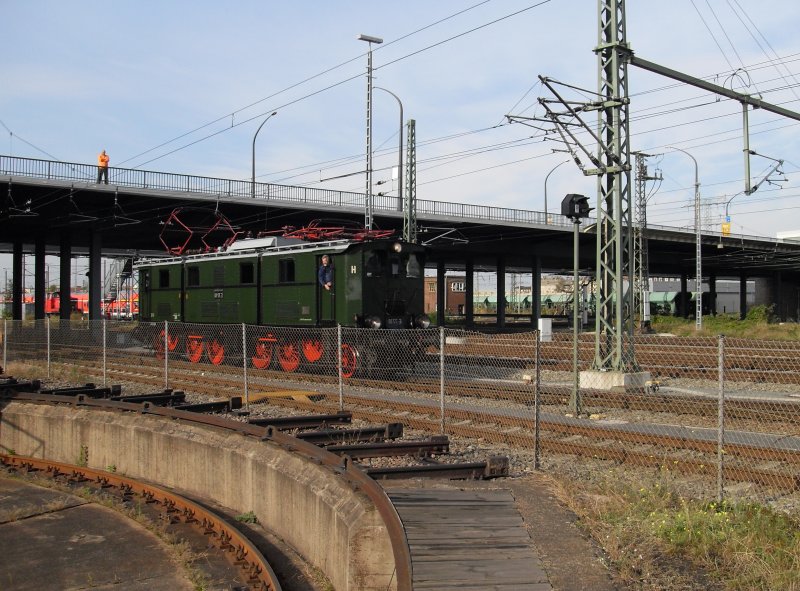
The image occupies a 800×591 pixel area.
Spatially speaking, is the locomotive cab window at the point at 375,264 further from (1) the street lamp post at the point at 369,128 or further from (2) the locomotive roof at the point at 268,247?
(1) the street lamp post at the point at 369,128

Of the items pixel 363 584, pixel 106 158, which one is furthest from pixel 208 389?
pixel 106 158

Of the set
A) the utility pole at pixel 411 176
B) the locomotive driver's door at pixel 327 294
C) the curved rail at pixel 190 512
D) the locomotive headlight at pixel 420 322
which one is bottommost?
the curved rail at pixel 190 512

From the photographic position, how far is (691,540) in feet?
18.4

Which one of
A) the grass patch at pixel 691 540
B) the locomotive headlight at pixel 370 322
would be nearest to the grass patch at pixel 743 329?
the locomotive headlight at pixel 370 322

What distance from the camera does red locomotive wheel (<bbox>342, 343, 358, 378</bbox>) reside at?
711 inches

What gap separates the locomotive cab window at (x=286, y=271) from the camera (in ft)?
65.1

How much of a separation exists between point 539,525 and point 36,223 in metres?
39.3

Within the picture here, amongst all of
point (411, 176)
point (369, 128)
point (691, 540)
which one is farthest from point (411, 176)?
point (691, 540)

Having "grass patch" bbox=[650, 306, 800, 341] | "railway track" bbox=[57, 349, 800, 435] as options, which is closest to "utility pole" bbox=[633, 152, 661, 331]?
"grass patch" bbox=[650, 306, 800, 341]

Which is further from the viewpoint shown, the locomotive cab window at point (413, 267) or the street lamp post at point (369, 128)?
Result: the street lamp post at point (369, 128)

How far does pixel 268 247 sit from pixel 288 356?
121 inches

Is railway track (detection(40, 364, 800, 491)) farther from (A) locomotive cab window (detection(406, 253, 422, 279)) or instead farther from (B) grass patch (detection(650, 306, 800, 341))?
(B) grass patch (detection(650, 306, 800, 341))

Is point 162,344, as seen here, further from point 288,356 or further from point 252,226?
point 252,226

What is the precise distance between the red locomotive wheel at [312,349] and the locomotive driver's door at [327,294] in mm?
549
